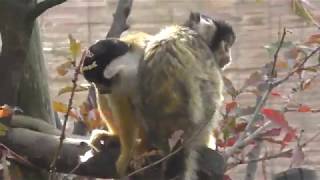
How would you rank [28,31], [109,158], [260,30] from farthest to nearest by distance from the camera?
[260,30] < [109,158] < [28,31]

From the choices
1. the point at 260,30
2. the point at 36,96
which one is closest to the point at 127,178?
the point at 36,96

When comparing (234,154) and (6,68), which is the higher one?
(6,68)

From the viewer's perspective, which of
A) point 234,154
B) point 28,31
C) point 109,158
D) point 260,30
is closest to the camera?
A: point 28,31

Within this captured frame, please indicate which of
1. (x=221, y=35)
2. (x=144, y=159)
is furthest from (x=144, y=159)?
(x=221, y=35)

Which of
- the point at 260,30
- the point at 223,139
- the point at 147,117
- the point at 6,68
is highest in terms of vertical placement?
the point at 6,68

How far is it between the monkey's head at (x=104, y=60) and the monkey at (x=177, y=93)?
0.20 feet

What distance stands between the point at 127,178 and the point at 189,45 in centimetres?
32

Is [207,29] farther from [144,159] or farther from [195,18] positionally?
[144,159]

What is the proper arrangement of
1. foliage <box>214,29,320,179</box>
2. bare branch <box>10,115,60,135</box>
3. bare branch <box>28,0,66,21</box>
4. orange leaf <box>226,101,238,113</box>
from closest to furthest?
bare branch <box>28,0,66,21</box>, bare branch <box>10,115,60,135</box>, foliage <box>214,29,320,179</box>, orange leaf <box>226,101,238,113</box>

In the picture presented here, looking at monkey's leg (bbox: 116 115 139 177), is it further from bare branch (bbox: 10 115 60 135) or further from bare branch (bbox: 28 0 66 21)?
bare branch (bbox: 28 0 66 21)

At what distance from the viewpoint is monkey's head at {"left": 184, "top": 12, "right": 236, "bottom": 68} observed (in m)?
2.14

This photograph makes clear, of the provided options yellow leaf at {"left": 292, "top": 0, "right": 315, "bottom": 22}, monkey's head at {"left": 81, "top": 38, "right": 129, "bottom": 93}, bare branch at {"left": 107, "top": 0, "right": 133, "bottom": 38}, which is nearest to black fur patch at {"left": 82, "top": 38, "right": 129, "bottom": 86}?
monkey's head at {"left": 81, "top": 38, "right": 129, "bottom": 93}

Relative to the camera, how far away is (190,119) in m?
1.78

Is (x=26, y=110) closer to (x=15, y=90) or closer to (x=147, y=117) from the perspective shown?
(x=15, y=90)
